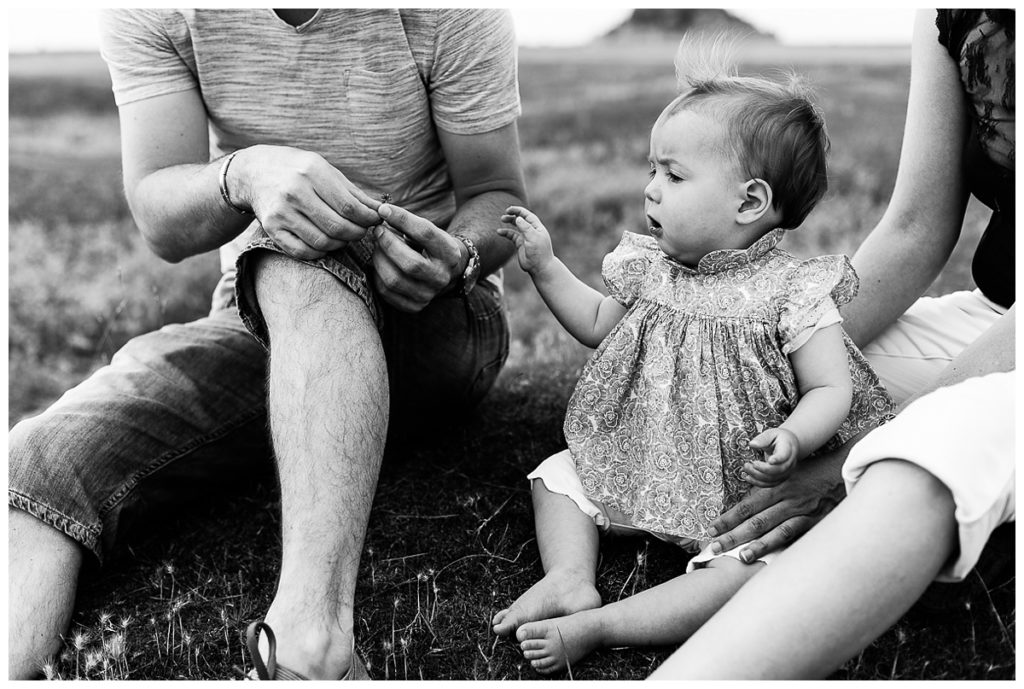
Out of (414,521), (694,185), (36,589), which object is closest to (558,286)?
(694,185)

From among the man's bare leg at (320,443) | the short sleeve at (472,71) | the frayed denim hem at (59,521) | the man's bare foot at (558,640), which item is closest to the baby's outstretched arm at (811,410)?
the man's bare foot at (558,640)

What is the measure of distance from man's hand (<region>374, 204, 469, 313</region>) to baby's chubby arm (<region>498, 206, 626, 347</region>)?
188 millimetres

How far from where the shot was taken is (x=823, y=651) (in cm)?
166

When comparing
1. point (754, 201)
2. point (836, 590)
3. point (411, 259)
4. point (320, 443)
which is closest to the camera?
point (836, 590)

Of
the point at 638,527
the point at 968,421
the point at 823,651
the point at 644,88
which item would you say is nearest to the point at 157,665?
the point at 638,527

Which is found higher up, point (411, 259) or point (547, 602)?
point (411, 259)

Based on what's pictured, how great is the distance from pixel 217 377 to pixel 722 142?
1.52m

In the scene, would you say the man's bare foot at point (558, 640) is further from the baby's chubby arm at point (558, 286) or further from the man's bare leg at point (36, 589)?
the man's bare leg at point (36, 589)

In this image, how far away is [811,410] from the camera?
228 centimetres

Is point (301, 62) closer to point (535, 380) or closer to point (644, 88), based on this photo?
point (535, 380)

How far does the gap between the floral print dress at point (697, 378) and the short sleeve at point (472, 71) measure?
0.62m

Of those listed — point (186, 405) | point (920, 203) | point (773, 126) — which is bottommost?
point (186, 405)

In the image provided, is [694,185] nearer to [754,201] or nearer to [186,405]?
[754,201]

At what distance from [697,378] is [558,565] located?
1.80ft
